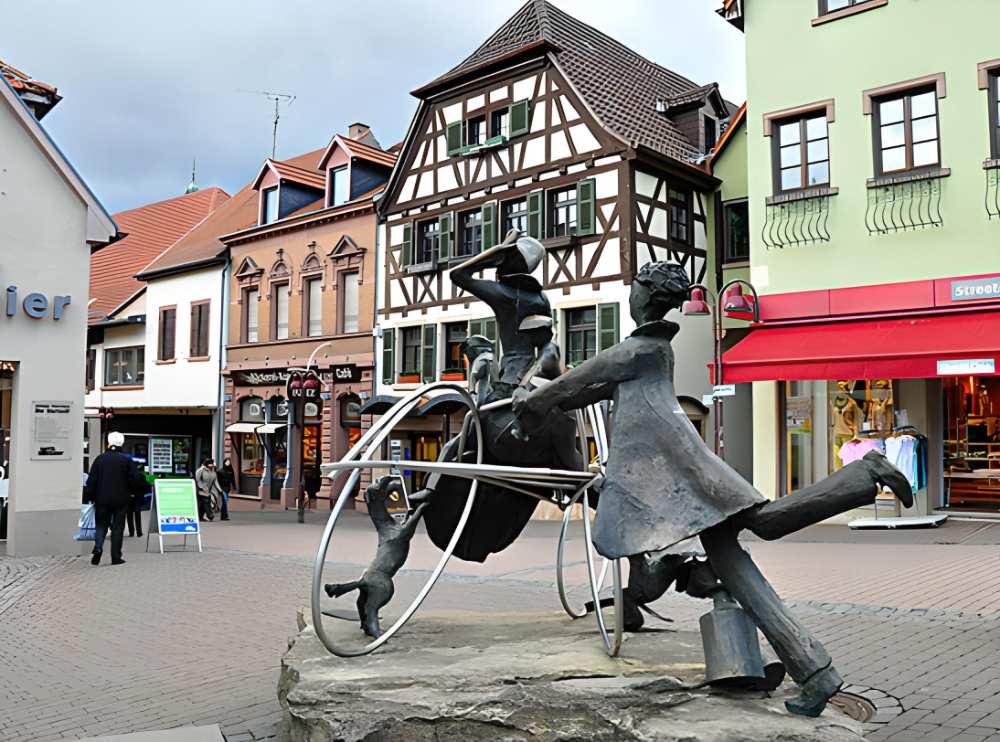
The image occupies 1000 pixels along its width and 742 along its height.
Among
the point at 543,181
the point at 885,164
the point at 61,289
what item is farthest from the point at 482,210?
the point at 61,289

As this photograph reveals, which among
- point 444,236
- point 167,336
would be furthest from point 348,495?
point 167,336

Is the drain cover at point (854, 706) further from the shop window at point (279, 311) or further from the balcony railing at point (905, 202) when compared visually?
the shop window at point (279, 311)

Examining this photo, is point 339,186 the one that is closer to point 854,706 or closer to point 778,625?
point 854,706

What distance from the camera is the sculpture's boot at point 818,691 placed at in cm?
413

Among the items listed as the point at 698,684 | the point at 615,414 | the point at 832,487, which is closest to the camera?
the point at 832,487

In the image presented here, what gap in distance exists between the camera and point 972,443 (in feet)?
53.6

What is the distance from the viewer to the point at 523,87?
74.4 ft

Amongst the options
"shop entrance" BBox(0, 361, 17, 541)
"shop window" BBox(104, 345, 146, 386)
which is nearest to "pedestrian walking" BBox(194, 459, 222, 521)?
"shop entrance" BBox(0, 361, 17, 541)

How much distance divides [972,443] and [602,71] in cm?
1247

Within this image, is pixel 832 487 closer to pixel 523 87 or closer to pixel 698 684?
pixel 698 684

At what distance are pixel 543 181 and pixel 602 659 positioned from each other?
18.1 metres

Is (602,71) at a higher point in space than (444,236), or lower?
higher

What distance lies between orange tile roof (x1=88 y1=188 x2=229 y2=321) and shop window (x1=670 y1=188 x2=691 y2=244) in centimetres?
2144

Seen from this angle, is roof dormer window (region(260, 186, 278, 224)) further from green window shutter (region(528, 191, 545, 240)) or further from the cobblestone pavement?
the cobblestone pavement
